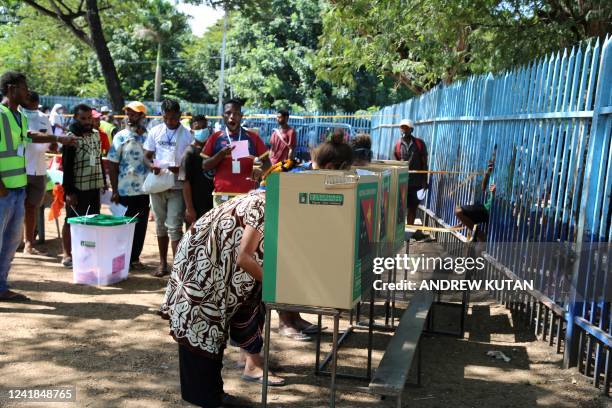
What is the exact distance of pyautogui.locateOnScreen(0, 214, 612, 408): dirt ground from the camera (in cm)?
441

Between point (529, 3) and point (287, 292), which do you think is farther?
point (529, 3)

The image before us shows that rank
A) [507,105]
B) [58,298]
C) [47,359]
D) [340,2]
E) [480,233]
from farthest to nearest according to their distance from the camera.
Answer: [340,2] → [480,233] → [507,105] → [58,298] → [47,359]

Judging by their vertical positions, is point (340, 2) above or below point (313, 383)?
above

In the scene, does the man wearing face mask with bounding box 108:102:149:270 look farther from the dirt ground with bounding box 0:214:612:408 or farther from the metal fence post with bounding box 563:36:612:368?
the metal fence post with bounding box 563:36:612:368

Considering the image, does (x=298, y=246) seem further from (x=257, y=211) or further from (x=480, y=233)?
(x=480, y=233)

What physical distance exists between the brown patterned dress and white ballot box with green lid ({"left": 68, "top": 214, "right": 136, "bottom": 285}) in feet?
10.7

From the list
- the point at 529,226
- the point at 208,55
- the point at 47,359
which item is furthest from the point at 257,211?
the point at 208,55

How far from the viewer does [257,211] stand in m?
3.62

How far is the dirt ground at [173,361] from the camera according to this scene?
4.41m

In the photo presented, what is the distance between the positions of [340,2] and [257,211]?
35.2 feet

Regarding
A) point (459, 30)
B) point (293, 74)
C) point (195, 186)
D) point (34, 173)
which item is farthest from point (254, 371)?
point (293, 74)

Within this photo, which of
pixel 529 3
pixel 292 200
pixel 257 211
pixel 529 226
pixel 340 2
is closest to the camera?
pixel 292 200

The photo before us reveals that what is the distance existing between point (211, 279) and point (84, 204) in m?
4.19

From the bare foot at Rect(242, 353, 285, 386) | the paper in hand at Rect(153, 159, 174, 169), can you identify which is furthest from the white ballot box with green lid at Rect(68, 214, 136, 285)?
the bare foot at Rect(242, 353, 285, 386)
